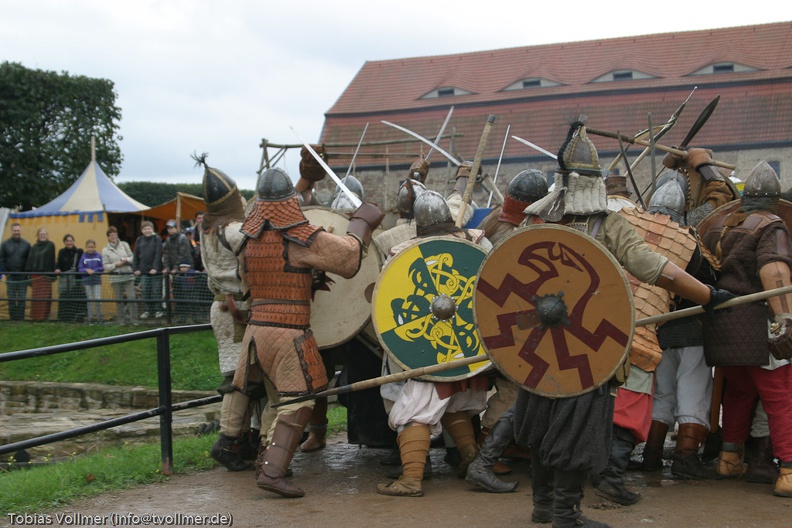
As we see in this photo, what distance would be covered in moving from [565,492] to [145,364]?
9087 millimetres

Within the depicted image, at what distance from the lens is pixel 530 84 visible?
101ft

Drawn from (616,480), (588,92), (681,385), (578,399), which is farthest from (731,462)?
(588,92)

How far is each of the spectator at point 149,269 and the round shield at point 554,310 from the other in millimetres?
8871

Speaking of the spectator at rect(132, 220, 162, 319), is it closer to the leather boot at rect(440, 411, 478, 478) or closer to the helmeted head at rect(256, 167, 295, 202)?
the helmeted head at rect(256, 167, 295, 202)

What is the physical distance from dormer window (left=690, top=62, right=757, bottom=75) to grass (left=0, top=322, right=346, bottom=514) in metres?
20.3

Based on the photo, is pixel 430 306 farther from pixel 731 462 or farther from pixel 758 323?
pixel 731 462

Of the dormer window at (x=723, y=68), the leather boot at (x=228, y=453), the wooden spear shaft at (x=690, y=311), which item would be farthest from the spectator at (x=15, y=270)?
the dormer window at (x=723, y=68)

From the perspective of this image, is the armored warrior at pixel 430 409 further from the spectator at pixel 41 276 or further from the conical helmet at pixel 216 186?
the spectator at pixel 41 276

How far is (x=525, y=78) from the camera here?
3084cm

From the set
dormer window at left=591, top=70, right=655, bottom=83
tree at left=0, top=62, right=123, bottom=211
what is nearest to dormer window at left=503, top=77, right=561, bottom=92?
dormer window at left=591, top=70, right=655, bottom=83

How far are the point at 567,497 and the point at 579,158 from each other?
1407 mm

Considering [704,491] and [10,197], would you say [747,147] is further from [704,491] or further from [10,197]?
[704,491]

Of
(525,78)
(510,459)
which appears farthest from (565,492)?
(525,78)

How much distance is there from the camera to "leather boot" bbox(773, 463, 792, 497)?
180 inches
